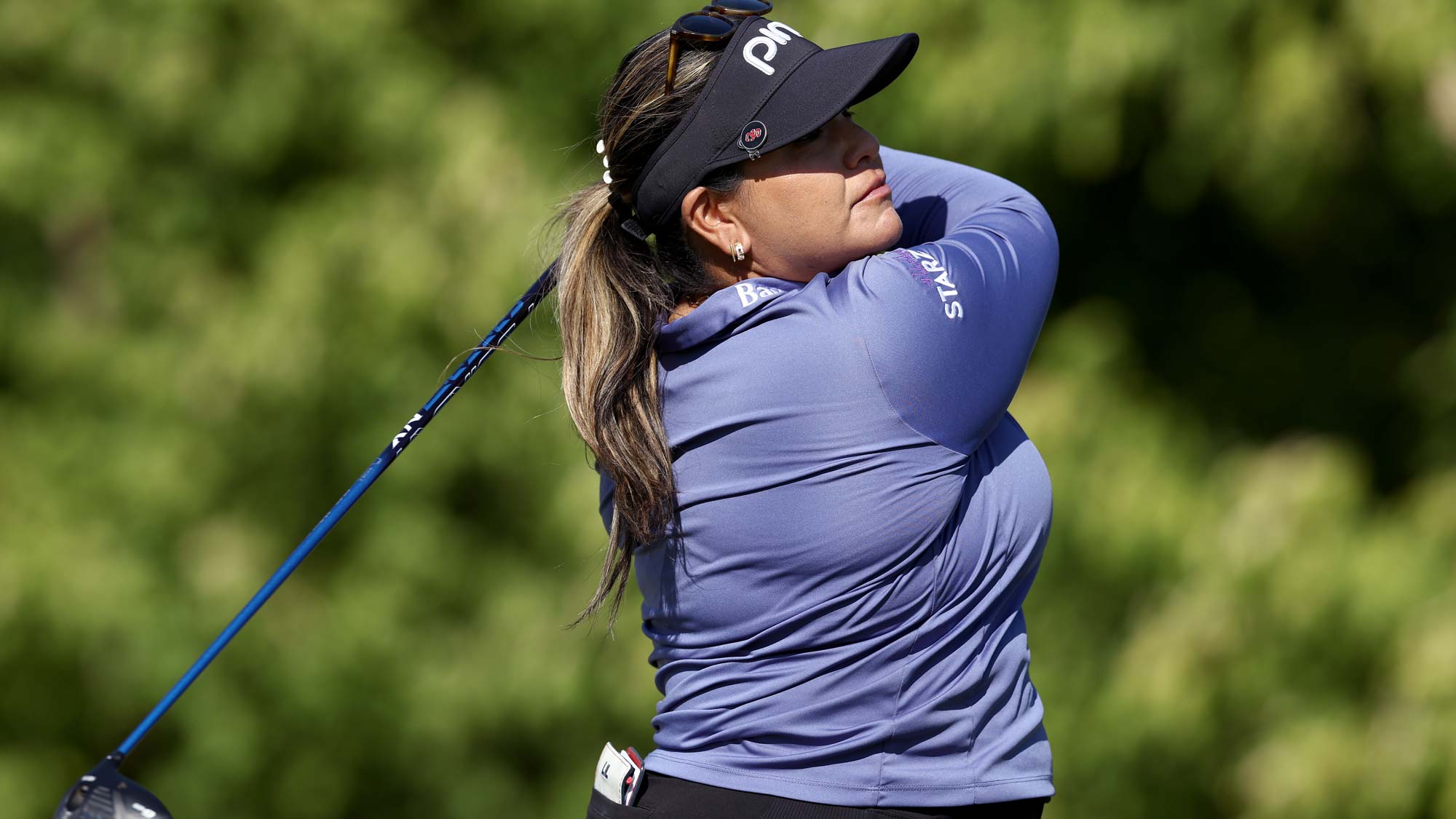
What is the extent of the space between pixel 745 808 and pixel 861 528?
334 millimetres

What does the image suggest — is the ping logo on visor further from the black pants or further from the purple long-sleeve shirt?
the black pants

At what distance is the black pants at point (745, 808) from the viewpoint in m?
1.53

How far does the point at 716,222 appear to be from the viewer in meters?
1.64

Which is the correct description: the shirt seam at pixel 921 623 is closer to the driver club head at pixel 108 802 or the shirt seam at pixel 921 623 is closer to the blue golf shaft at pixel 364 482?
the blue golf shaft at pixel 364 482

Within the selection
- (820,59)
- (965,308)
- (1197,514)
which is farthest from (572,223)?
(1197,514)

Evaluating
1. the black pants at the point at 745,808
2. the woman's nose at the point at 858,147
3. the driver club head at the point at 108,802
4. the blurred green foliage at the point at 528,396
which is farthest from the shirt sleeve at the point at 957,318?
the blurred green foliage at the point at 528,396

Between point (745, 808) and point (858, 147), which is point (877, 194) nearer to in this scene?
point (858, 147)

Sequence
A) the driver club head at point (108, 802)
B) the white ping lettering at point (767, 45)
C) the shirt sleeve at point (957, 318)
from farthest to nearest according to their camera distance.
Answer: the driver club head at point (108, 802) → the white ping lettering at point (767, 45) → the shirt sleeve at point (957, 318)

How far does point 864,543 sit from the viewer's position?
4.94 feet

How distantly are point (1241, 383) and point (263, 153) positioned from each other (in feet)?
10.3

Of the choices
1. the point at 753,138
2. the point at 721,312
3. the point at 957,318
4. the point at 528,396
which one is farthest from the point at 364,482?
the point at 528,396

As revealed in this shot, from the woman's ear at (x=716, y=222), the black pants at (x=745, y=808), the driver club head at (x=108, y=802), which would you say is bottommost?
the black pants at (x=745, y=808)

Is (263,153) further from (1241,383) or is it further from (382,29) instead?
(1241,383)

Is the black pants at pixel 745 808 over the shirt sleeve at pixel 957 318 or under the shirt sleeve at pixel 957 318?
under
